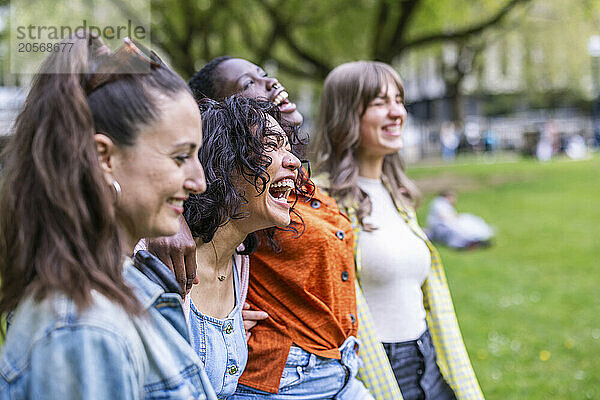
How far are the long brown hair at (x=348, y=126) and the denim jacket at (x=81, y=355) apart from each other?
5.81 feet

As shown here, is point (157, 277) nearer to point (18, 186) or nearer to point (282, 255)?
point (18, 186)

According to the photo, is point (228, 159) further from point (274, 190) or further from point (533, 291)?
point (533, 291)

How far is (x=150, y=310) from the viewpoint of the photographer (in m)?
1.55

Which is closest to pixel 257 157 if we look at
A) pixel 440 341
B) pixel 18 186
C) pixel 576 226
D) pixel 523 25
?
pixel 18 186

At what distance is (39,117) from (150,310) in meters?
0.49

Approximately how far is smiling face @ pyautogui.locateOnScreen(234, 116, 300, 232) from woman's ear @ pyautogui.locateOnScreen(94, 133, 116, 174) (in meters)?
0.69

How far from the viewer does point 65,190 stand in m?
1.42

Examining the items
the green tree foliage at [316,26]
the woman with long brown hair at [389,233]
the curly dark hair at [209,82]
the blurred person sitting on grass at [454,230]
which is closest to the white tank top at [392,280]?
the woman with long brown hair at [389,233]

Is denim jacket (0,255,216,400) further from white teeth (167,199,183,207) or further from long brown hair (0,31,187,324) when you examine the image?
white teeth (167,199,183,207)

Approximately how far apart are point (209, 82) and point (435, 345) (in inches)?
61.8

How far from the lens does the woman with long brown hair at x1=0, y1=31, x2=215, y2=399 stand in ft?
4.46

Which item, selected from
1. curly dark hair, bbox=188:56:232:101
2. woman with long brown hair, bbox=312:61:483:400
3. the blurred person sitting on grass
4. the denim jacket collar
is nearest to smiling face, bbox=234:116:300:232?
curly dark hair, bbox=188:56:232:101

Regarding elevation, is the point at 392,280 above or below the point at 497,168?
above

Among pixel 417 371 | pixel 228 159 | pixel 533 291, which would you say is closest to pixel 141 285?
pixel 228 159
